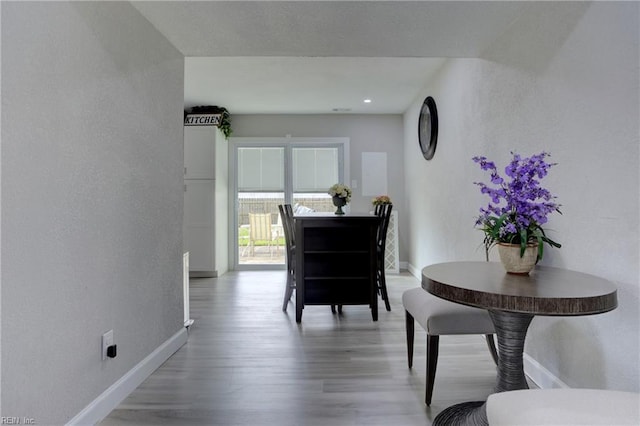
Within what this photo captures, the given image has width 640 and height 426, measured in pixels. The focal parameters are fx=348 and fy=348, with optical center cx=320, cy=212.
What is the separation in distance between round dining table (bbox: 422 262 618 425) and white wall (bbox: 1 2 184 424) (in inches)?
57.5

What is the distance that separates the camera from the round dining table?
3.67 ft

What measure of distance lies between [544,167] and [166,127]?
7.08 ft

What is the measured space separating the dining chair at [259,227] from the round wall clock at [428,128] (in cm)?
260

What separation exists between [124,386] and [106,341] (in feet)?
1.04

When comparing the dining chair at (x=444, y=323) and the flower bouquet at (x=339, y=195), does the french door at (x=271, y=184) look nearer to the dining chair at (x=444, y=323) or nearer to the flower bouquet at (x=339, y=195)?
the flower bouquet at (x=339, y=195)

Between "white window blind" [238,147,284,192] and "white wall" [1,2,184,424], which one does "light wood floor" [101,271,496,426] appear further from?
"white window blind" [238,147,284,192]

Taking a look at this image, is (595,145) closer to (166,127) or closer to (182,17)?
(182,17)

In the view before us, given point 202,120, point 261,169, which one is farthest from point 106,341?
point 261,169

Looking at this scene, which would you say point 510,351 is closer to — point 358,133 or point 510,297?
point 510,297

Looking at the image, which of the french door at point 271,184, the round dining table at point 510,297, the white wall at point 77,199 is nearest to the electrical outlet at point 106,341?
the white wall at point 77,199

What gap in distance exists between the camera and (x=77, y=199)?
4.83 feet

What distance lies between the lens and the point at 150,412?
1681 millimetres

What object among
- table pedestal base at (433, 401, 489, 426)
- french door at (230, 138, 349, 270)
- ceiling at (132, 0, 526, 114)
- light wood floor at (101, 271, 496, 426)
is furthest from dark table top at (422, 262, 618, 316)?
french door at (230, 138, 349, 270)

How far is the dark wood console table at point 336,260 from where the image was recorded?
9.98 ft
